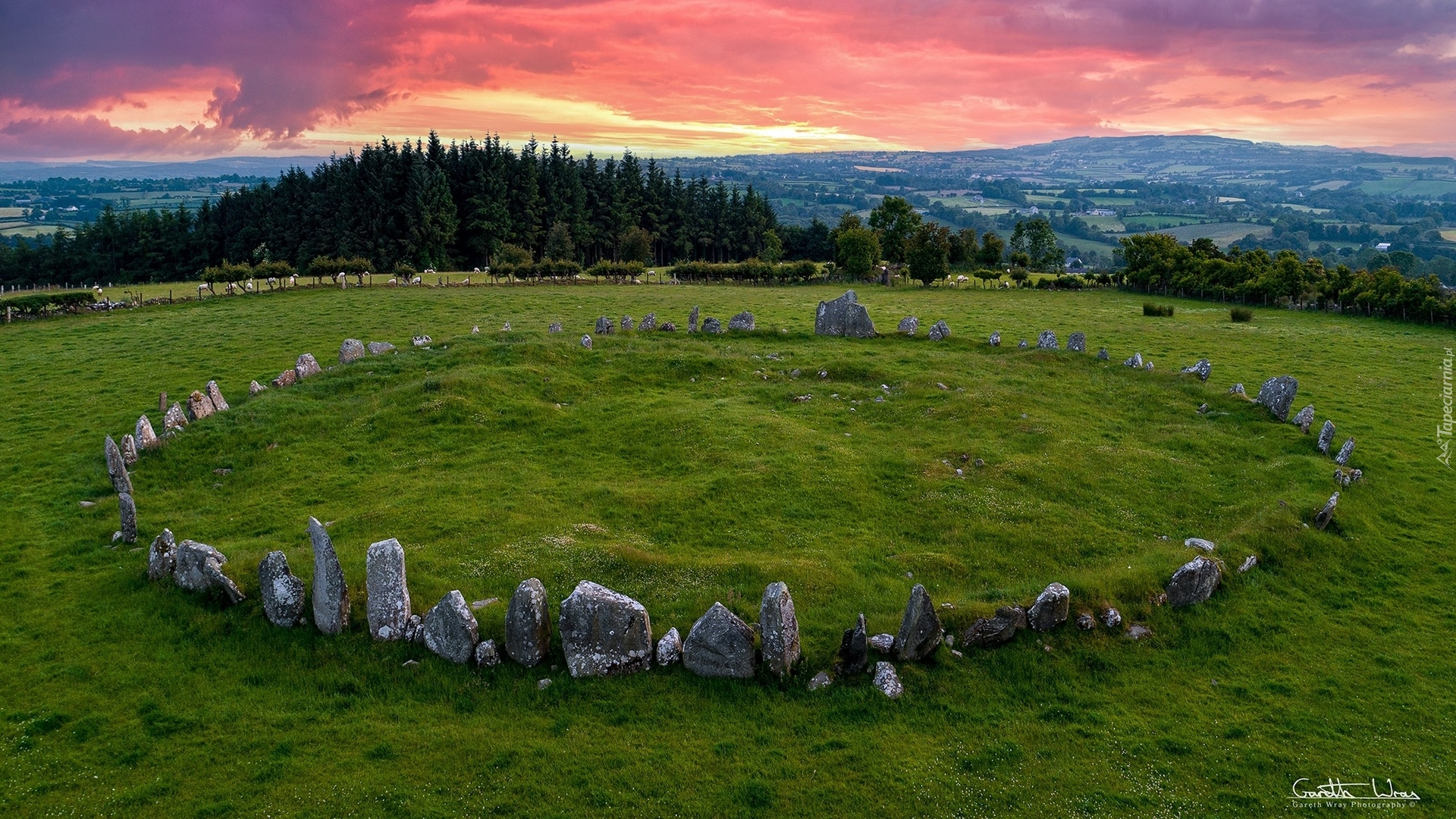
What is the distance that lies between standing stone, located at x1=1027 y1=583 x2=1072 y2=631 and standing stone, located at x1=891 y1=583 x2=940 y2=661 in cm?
203

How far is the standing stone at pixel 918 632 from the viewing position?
12.9m

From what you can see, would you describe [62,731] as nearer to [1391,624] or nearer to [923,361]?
[1391,624]

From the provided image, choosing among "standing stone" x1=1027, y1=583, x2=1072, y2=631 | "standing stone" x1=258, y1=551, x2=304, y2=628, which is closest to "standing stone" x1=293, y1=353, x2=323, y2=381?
"standing stone" x1=258, y1=551, x2=304, y2=628

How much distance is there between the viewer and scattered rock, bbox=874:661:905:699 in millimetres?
12484

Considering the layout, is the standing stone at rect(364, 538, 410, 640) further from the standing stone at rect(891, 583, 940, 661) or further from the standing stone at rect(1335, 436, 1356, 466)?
the standing stone at rect(1335, 436, 1356, 466)

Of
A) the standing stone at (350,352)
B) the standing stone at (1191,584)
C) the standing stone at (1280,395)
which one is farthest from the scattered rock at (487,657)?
the standing stone at (1280,395)

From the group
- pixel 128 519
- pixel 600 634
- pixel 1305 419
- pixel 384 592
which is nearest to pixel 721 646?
pixel 600 634

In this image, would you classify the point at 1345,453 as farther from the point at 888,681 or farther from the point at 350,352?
the point at 350,352

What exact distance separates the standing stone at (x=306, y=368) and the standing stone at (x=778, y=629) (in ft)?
79.1

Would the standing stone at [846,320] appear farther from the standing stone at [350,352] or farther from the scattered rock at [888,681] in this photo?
the scattered rock at [888,681]

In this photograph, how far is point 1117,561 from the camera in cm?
1634

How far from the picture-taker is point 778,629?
1265cm

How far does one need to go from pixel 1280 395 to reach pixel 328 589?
27658 mm

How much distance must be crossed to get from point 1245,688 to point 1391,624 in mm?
4531
